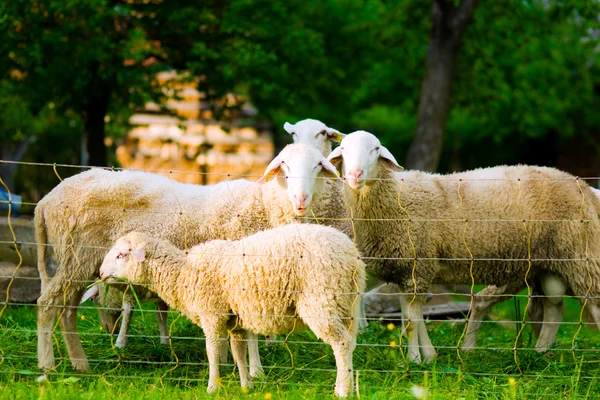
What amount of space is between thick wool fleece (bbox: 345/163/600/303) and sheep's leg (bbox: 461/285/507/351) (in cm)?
32

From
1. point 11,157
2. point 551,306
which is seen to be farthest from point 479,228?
point 11,157

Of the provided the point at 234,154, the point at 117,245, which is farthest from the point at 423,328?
the point at 234,154

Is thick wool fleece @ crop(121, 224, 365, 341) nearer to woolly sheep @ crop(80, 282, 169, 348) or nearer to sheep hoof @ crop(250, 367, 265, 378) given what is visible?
sheep hoof @ crop(250, 367, 265, 378)

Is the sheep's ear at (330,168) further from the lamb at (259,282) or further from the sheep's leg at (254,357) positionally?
the sheep's leg at (254,357)

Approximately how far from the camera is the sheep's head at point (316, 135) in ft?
24.2

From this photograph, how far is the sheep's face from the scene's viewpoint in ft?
16.8

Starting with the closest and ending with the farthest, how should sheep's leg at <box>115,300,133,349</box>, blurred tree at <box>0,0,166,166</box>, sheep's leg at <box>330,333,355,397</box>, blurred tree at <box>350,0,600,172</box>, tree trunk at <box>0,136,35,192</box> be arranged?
1. sheep's leg at <box>330,333,355,397</box>
2. sheep's leg at <box>115,300,133,349</box>
3. blurred tree at <box>0,0,166,166</box>
4. blurred tree at <box>350,0,600,172</box>
5. tree trunk at <box>0,136,35,192</box>

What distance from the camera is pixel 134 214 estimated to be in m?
5.92

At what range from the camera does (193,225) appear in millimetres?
5949

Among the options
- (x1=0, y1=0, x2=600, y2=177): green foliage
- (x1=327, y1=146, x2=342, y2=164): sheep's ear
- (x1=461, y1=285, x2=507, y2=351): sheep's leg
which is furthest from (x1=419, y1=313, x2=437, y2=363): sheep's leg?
(x1=0, y1=0, x2=600, y2=177): green foliage

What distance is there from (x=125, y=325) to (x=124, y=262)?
1237 mm

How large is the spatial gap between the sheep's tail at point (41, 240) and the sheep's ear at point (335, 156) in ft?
7.04

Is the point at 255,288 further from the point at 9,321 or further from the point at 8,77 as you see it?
the point at 8,77

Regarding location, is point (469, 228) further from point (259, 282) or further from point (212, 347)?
point (212, 347)
